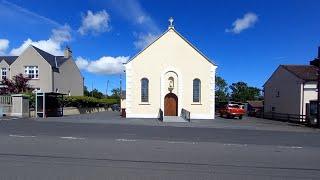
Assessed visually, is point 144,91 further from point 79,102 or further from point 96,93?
point 96,93

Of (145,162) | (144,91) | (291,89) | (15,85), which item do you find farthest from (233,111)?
(145,162)

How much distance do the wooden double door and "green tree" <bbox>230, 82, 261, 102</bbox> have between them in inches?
3279

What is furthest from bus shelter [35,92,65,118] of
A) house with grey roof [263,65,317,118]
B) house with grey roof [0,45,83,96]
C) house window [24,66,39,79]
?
house with grey roof [263,65,317,118]

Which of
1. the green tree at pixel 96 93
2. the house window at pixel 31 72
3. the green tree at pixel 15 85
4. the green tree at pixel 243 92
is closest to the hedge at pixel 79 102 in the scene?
the green tree at pixel 15 85

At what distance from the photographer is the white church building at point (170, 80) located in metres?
45.7

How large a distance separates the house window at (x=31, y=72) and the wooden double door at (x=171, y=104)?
2175 cm

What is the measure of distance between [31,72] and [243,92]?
85669mm

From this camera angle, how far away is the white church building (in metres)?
45.7

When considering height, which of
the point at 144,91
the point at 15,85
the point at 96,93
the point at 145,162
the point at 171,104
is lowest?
the point at 145,162

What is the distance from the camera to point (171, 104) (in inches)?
1823

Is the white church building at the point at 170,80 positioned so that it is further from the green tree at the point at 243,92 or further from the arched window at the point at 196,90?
the green tree at the point at 243,92

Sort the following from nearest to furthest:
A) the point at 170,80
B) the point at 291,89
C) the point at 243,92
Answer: the point at 170,80 < the point at 291,89 < the point at 243,92

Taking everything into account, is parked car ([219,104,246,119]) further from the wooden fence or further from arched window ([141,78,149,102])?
the wooden fence

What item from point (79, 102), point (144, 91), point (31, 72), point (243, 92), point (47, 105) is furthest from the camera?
point (243, 92)
